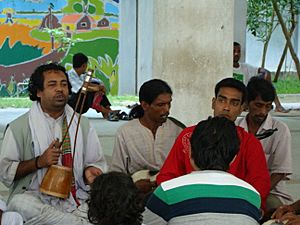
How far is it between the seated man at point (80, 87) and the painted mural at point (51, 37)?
19.7 feet

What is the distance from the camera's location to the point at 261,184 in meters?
4.61

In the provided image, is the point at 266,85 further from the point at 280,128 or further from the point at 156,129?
the point at 156,129

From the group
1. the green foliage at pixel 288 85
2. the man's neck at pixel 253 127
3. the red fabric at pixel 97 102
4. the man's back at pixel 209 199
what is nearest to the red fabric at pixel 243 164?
the man's neck at pixel 253 127

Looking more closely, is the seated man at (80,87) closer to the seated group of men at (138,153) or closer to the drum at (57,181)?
the seated group of men at (138,153)

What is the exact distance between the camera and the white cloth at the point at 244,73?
31.2ft

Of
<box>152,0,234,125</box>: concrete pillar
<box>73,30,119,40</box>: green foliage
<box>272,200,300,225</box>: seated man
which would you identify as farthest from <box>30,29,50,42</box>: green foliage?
<box>272,200,300,225</box>: seated man

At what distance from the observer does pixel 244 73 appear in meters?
9.81

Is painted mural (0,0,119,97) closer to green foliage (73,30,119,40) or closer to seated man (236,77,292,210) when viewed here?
green foliage (73,30,119,40)

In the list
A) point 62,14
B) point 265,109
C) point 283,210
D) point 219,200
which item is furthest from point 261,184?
point 62,14

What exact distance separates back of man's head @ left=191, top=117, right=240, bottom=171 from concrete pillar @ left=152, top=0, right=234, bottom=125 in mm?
4460

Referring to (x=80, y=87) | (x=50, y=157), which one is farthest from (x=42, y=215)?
(x=80, y=87)

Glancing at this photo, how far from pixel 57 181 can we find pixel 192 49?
3.63m

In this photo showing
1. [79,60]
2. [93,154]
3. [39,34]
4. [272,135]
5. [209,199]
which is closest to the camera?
[209,199]

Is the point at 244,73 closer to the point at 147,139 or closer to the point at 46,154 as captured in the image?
the point at 147,139
